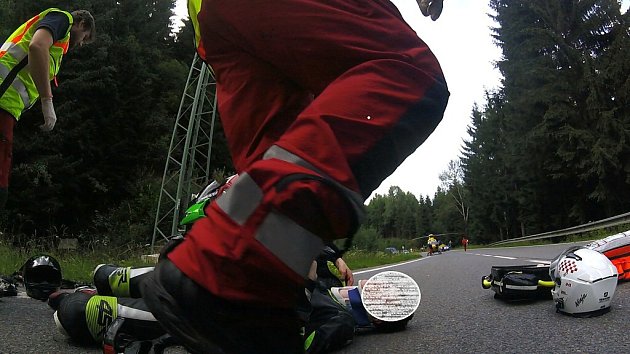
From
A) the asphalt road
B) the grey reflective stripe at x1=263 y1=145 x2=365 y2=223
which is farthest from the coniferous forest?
the grey reflective stripe at x1=263 y1=145 x2=365 y2=223

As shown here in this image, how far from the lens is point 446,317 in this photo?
106 inches

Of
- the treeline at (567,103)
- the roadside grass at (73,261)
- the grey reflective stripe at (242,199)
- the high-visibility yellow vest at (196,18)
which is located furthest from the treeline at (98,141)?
the grey reflective stripe at (242,199)

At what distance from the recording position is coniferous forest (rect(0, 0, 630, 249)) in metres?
18.2

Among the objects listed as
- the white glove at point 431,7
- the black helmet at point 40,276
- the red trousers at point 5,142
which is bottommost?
the black helmet at point 40,276

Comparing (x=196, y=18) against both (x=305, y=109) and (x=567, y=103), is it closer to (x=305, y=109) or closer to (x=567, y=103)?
(x=305, y=109)

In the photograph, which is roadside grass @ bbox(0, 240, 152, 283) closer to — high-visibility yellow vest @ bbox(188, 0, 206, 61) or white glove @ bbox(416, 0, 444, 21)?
high-visibility yellow vest @ bbox(188, 0, 206, 61)

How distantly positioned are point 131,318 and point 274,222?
4.10 feet

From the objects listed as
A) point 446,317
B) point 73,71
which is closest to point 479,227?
point 73,71

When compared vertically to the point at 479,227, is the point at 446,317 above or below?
below

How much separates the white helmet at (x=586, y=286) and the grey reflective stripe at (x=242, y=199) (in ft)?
6.88

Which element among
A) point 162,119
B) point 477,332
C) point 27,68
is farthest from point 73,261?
point 162,119

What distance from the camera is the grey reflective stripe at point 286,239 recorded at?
25.3 inches

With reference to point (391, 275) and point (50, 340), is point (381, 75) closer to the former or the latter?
point (391, 275)

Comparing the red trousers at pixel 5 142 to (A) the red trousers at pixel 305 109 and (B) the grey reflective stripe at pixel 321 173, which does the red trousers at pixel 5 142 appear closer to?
(A) the red trousers at pixel 305 109
